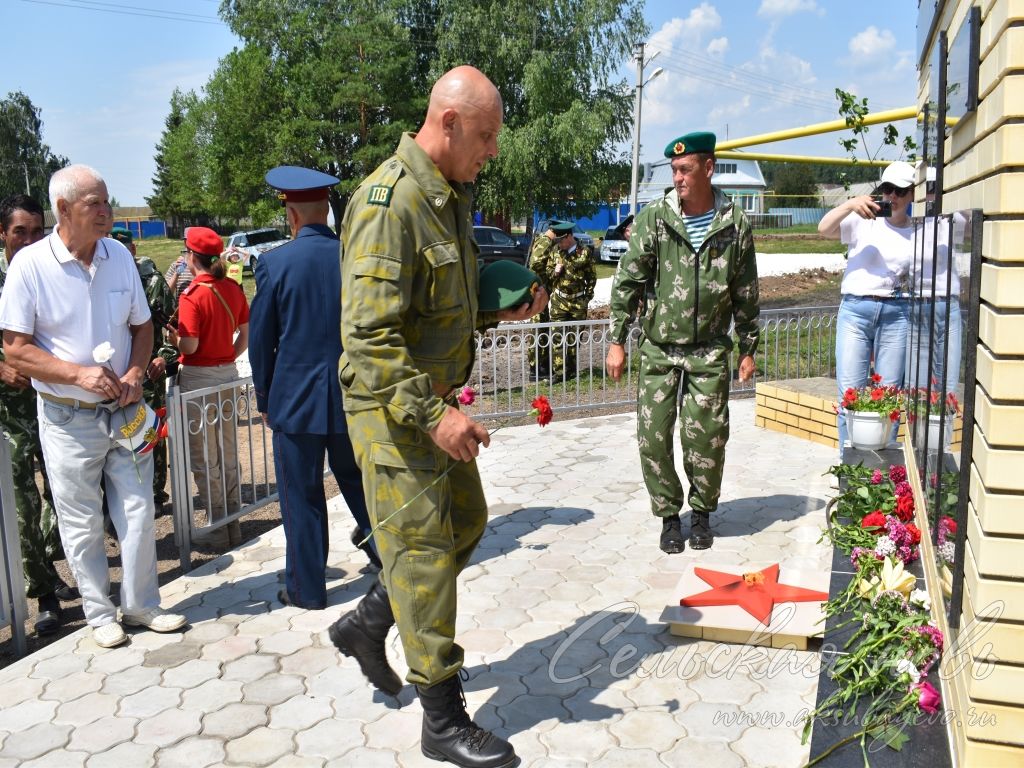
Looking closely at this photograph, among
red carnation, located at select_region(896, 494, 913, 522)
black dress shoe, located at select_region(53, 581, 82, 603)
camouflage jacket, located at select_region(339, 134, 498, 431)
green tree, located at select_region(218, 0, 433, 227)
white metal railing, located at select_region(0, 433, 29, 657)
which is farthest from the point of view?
green tree, located at select_region(218, 0, 433, 227)

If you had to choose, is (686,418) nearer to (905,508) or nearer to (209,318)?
(905,508)

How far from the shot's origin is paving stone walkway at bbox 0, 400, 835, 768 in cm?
315

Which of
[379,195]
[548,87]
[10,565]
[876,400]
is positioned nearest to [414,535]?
[379,195]

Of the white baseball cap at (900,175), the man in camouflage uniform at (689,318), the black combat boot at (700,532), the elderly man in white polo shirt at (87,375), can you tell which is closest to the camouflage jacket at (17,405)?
the elderly man in white polo shirt at (87,375)

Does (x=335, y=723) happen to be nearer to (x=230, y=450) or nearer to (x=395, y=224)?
(x=395, y=224)

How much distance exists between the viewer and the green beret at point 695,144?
4.79 metres

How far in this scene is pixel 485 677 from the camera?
366cm

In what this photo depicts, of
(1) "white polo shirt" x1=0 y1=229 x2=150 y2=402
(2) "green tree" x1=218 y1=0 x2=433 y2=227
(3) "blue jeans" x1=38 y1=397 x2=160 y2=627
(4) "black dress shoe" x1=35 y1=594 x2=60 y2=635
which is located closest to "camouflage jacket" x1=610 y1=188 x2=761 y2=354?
(1) "white polo shirt" x1=0 y1=229 x2=150 y2=402

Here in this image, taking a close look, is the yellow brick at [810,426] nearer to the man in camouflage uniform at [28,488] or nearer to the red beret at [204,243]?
the red beret at [204,243]

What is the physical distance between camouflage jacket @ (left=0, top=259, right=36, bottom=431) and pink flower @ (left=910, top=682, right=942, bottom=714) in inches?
161

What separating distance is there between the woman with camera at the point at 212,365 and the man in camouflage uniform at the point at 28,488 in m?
0.86

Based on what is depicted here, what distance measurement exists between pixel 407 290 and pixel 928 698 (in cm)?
205

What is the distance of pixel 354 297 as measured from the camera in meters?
2.72

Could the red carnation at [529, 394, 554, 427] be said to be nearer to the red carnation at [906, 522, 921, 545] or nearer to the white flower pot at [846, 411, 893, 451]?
the red carnation at [906, 522, 921, 545]
